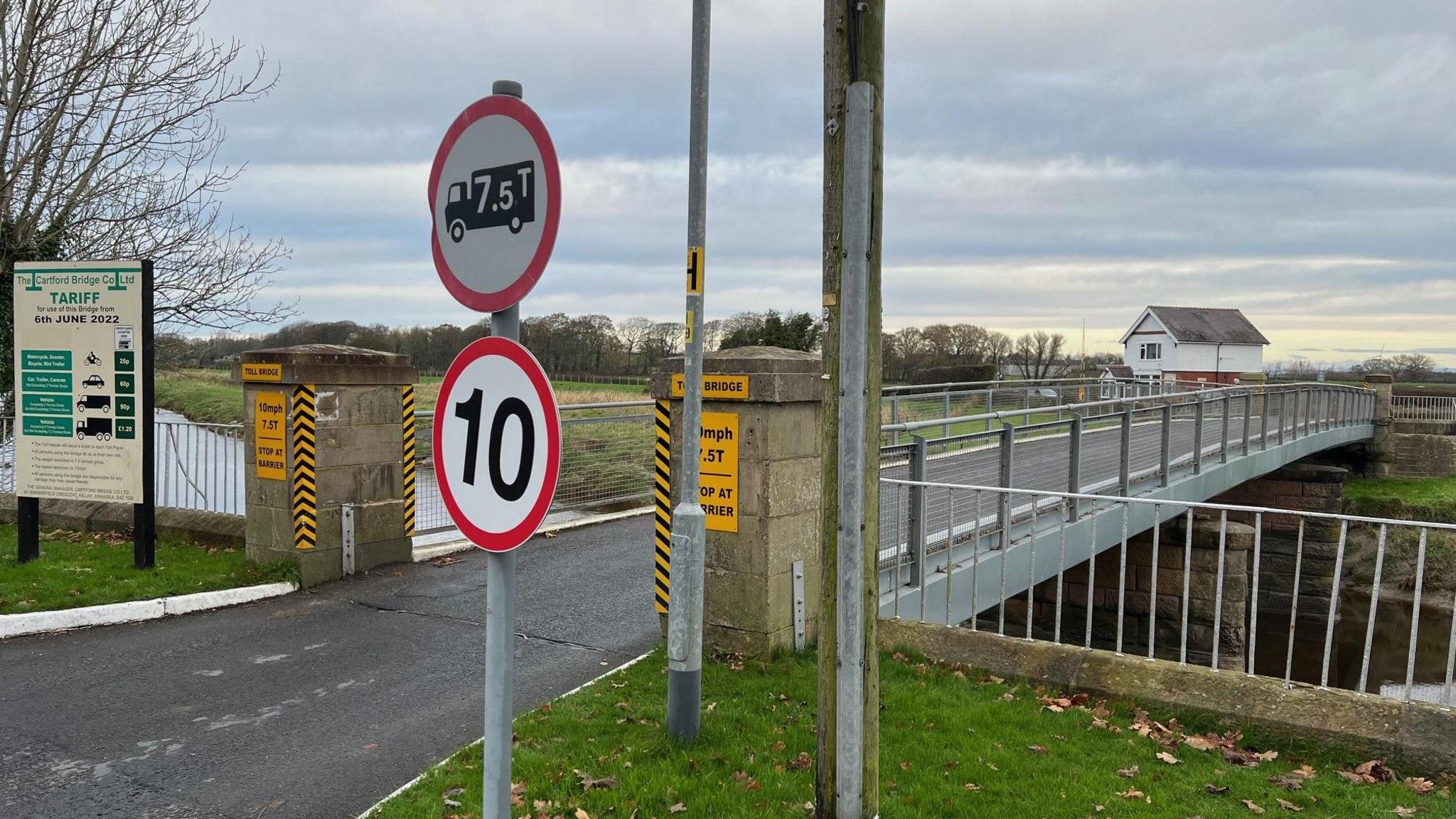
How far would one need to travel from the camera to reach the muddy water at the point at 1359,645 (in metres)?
18.3

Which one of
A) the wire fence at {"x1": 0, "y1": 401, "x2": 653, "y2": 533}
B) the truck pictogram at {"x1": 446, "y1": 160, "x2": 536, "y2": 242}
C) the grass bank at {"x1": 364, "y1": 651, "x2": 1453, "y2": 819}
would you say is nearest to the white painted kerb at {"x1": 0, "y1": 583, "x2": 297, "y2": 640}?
the wire fence at {"x1": 0, "y1": 401, "x2": 653, "y2": 533}

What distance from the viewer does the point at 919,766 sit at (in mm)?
4730

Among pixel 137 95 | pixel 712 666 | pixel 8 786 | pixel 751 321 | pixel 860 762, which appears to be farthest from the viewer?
pixel 751 321

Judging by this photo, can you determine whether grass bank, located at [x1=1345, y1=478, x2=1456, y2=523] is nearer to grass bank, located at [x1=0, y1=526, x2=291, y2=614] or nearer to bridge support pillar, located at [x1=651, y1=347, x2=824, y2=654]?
bridge support pillar, located at [x1=651, y1=347, x2=824, y2=654]

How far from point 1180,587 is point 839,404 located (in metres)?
14.1

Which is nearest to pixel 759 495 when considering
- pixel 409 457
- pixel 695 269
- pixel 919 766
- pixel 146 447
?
pixel 695 269

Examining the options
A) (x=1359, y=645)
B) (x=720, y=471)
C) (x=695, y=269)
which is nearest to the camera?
(x=695, y=269)

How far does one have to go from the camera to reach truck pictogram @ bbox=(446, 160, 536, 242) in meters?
2.80

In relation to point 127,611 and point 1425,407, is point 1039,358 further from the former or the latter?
point 127,611

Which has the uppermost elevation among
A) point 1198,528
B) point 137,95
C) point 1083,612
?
point 137,95

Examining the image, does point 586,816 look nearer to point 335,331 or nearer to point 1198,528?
point 1198,528

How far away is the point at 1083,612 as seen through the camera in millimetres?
16516

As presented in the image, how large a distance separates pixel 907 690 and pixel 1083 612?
1194cm

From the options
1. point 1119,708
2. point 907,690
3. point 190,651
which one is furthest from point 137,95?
point 1119,708
